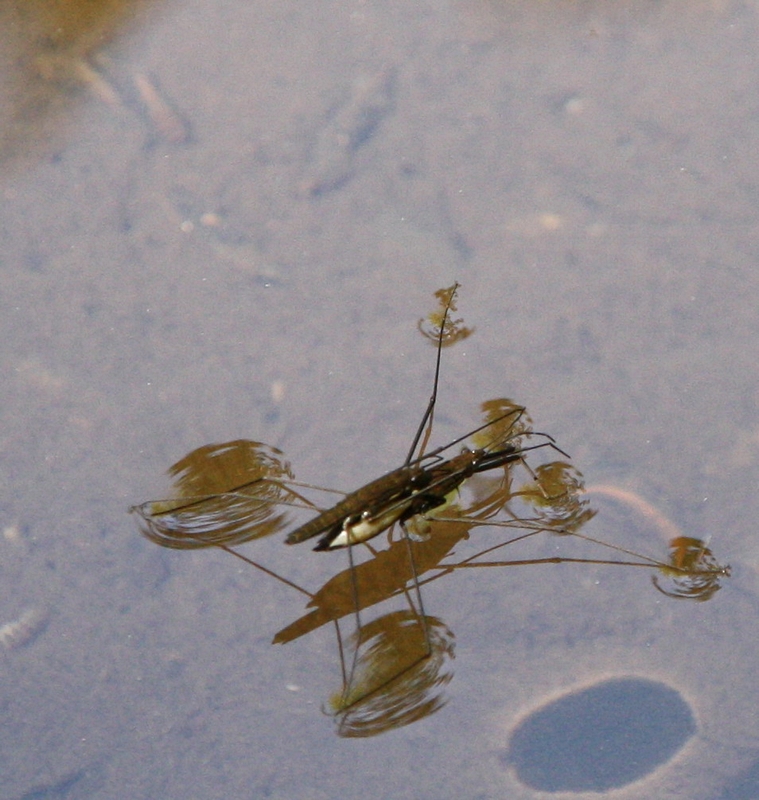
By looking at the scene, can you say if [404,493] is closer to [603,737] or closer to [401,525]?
[401,525]

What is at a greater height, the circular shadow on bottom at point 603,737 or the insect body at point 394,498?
the insect body at point 394,498

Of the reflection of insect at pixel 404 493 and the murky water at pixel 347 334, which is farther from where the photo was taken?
the murky water at pixel 347 334

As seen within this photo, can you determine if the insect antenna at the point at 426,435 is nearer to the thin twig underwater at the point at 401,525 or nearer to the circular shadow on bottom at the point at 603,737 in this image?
the thin twig underwater at the point at 401,525

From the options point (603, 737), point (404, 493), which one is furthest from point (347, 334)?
point (603, 737)

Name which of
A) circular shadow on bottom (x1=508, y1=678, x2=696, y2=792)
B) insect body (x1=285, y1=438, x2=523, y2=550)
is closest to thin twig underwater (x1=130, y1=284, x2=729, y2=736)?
insect body (x1=285, y1=438, x2=523, y2=550)

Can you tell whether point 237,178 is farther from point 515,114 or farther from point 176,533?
point 176,533

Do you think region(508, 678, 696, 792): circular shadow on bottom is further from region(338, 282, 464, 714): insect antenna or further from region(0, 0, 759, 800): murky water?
region(338, 282, 464, 714): insect antenna

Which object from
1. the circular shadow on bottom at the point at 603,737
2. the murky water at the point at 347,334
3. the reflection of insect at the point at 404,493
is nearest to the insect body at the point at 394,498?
the reflection of insect at the point at 404,493
